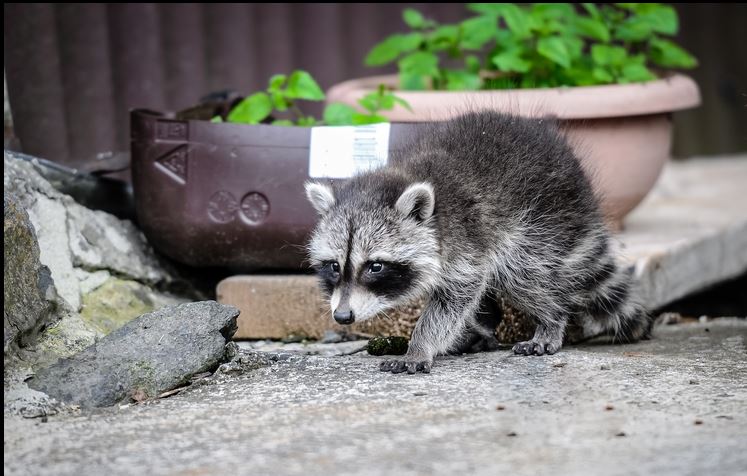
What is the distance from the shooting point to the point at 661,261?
566 cm

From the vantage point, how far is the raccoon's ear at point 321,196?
423 cm

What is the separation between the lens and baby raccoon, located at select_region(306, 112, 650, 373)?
4.11 metres

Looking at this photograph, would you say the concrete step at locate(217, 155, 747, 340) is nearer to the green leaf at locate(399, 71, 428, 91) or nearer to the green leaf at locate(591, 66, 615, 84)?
the green leaf at locate(591, 66, 615, 84)

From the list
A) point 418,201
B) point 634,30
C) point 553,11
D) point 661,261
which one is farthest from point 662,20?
point 418,201

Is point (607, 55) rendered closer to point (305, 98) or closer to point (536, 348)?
point (305, 98)

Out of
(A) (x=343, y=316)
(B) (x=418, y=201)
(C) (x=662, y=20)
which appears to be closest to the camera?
(A) (x=343, y=316)

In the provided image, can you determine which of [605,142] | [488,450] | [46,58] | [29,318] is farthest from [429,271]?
[46,58]

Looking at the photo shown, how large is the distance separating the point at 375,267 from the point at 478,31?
205 centimetres

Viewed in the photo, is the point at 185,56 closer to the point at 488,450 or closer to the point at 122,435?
the point at 122,435

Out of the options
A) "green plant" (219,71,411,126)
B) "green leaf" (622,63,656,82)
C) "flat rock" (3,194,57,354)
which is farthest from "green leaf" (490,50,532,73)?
"flat rock" (3,194,57,354)

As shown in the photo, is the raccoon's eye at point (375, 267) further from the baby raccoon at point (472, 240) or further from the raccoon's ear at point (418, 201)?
the raccoon's ear at point (418, 201)

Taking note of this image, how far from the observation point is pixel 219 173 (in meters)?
4.99

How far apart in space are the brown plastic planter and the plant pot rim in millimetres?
768

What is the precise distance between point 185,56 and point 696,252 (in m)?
3.48
